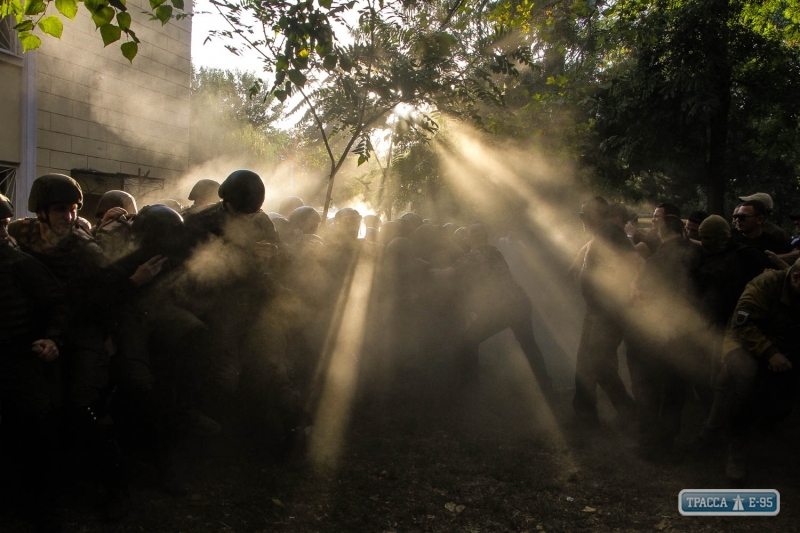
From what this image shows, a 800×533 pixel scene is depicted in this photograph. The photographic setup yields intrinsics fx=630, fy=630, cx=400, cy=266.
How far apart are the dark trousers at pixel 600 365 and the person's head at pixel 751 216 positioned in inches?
56.2

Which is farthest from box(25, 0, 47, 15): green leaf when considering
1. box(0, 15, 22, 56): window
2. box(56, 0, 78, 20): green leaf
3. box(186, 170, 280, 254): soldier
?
box(0, 15, 22, 56): window

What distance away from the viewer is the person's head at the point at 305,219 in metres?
6.31

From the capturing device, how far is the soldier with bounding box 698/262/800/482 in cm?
441

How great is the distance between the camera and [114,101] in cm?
1231

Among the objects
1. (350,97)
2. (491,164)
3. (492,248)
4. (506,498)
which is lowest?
(506,498)

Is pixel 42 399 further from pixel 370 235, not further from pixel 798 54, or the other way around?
pixel 798 54

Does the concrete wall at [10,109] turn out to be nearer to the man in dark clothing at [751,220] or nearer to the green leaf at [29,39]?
the green leaf at [29,39]

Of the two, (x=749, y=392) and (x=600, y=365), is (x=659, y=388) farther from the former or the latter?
(x=749, y=392)

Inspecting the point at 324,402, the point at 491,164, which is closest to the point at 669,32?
the point at 491,164

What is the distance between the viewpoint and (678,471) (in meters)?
4.80

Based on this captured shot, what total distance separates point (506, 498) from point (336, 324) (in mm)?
2576

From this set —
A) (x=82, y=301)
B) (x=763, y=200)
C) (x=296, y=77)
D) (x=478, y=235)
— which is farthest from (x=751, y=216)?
(x=82, y=301)

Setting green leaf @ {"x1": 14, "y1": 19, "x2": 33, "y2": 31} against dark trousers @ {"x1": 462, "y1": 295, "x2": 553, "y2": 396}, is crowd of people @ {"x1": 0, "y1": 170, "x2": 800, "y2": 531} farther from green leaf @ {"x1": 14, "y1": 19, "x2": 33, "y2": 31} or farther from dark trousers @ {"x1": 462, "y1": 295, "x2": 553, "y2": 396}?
green leaf @ {"x1": 14, "y1": 19, "x2": 33, "y2": 31}

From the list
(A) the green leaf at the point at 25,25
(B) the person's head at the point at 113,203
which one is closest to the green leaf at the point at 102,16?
(A) the green leaf at the point at 25,25
